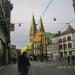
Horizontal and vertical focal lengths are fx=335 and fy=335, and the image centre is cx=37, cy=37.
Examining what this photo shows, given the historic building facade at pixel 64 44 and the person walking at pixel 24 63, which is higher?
the historic building facade at pixel 64 44

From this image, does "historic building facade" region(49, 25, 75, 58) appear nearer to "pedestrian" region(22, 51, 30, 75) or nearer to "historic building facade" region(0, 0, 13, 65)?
"historic building facade" region(0, 0, 13, 65)

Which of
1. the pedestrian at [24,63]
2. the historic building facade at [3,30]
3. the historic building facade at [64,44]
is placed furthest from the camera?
the historic building facade at [64,44]

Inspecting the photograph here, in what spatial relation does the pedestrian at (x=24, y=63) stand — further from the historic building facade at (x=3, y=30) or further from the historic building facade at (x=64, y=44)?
the historic building facade at (x=64, y=44)

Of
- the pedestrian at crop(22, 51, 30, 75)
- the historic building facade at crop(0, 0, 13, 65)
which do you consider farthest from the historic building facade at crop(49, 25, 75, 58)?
the pedestrian at crop(22, 51, 30, 75)

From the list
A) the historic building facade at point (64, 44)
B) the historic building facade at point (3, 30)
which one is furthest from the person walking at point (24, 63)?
the historic building facade at point (64, 44)

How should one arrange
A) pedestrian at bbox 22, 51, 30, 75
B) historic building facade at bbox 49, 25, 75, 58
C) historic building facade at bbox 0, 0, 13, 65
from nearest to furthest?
pedestrian at bbox 22, 51, 30, 75, historic building facade at bbox 0, 0, 13, 65, historic building facade at bbox 49, 25, 75, 58

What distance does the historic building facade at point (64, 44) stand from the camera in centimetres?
15156

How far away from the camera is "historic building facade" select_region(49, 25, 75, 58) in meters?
152

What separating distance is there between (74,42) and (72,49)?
14.0 feet

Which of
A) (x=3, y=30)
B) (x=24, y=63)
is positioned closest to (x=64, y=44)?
(x=3, y=30)

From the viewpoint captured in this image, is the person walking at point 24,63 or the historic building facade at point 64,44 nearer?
the person walking at point 24,63

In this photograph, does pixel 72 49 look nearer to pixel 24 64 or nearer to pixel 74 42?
pixel 74 42

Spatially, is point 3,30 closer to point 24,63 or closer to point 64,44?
point 24,63

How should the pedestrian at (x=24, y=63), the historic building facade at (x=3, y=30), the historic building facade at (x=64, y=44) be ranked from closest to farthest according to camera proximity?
the pedestrian at (x=24, y=63), the historic building facade at (x=3, y=30), the historic building facade at (x=64, y=44)
